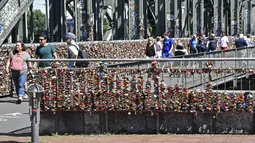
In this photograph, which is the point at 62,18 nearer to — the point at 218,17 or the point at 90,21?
the point at 90,21

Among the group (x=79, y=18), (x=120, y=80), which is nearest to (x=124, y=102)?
(x=120, y=80)

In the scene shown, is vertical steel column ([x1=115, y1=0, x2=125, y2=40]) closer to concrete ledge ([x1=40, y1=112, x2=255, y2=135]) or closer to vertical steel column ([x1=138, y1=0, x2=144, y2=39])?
vertical steel column ([x1=138, y1=0, x2=144, y2=39])

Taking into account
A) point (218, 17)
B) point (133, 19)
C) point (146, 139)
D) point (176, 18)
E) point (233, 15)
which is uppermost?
point (233, 15)

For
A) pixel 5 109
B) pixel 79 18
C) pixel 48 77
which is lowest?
pixel 5 109

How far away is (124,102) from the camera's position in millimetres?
12539

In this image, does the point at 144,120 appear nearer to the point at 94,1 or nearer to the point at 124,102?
the point at 124,102

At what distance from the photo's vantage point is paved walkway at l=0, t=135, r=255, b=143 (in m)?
11.8

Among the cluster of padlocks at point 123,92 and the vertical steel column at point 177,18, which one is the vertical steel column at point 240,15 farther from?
the cluster of padlocks at point 123,92

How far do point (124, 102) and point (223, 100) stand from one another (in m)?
1.94

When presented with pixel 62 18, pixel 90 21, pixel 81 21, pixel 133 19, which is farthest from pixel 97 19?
pixel 133 19

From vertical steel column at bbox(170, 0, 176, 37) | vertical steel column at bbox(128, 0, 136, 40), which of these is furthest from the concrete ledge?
vertical steel column at bbox(170, 0, 176, 37)

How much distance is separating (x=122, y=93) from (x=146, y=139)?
1.07 metres

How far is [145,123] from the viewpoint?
12.6m

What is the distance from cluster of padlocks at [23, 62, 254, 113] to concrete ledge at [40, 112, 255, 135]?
15cm
